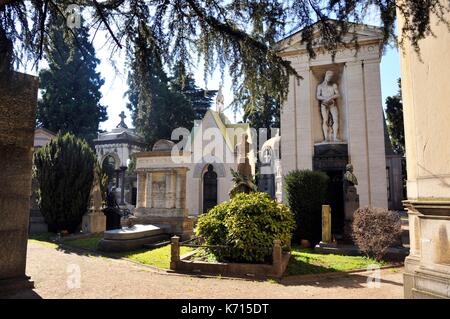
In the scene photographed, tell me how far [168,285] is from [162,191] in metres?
8.31

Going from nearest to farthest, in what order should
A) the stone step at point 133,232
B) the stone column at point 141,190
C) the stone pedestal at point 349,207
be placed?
the stone step at point 133,232 → the stone pedestal at point 349,207 → the stone column at point 141,190

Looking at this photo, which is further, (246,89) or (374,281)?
(374,281)

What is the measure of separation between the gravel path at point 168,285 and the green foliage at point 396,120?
26.3 metres

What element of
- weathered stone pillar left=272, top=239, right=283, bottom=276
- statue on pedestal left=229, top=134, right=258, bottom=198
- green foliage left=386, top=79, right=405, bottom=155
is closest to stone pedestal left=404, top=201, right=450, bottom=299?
weathered stone pillar left=272, top=239, right=283, bottom=276

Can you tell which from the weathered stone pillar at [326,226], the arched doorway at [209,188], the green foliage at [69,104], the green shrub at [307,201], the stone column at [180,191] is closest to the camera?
the weathered stone pillar at [326,226]

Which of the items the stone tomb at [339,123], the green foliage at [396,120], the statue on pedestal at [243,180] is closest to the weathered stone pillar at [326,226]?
the statue on pedestal at [243,180]

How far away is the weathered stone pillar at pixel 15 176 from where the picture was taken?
4434 millimetres

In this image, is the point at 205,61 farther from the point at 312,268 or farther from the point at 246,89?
the point at 312,268

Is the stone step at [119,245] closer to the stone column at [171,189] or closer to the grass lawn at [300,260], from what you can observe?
the grass lawn at [300,260]

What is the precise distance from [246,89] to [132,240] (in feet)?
25.1

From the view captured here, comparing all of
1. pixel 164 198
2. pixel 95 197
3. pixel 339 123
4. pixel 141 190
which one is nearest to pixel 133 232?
pixel 164 198

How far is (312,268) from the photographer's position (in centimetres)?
763

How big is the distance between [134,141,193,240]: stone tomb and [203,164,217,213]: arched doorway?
28.9ft

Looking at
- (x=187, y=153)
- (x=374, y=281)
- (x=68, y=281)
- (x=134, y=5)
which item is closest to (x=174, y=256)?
(x=68, y=281)
